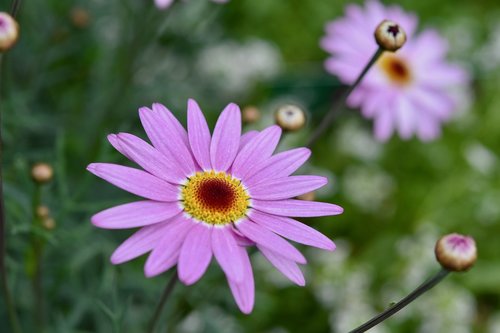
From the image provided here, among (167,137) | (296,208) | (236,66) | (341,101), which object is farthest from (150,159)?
(236,66)

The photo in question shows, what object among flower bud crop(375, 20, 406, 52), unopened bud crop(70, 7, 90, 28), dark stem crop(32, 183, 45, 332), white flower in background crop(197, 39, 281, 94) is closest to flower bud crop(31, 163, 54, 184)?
dark stem crop(32, 183, 45, 332)

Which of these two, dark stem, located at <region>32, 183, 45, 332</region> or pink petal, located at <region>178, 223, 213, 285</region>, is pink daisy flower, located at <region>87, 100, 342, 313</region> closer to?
pink petal, located at <region>178, 223, 213, 285</region>

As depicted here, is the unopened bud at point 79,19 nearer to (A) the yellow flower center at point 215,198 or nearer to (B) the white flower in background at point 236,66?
(B) the white flower in background at point 236,66

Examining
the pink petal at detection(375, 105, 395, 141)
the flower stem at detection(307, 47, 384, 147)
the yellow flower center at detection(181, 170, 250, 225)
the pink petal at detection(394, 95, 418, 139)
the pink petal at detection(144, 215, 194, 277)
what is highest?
the pink petal at detection(394, 95, 418, 139)

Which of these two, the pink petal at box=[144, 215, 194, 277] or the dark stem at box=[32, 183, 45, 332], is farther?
the dark stem at box=[32, 183, 45, 332]

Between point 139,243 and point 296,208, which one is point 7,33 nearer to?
point 139,243

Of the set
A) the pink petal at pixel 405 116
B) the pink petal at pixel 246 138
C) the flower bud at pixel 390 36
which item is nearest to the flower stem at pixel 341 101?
the flower bud at pixel 390 36
